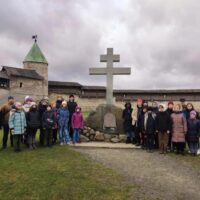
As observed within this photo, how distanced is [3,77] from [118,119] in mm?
30294

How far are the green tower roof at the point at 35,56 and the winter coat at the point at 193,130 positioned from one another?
3920 cm

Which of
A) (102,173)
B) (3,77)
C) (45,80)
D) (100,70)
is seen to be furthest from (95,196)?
(45,80)

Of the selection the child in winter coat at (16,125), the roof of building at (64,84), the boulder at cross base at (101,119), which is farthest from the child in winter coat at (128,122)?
the roof of building at (64,84)

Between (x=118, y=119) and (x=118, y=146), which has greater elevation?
(x=118, y=119)

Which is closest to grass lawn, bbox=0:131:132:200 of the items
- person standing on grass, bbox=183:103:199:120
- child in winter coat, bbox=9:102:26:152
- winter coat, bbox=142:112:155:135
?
child in winter coat, bbox=9:102:26:152

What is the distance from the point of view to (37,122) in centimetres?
841

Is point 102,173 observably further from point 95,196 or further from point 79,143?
point 79,143

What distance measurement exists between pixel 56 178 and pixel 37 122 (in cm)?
302

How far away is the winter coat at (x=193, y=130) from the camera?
8070mm

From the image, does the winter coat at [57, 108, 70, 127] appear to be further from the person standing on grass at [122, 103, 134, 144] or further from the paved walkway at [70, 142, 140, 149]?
the person standing on grass at [122, 103, 134, 144]

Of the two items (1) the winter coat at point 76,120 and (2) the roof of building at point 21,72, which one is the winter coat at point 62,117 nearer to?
(1) the winter coat at point 76,120

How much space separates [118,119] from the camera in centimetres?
1010

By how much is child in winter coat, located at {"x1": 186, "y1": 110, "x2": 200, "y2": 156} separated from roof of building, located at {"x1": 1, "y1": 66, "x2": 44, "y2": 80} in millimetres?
33716

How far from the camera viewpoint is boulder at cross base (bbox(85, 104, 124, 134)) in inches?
395
